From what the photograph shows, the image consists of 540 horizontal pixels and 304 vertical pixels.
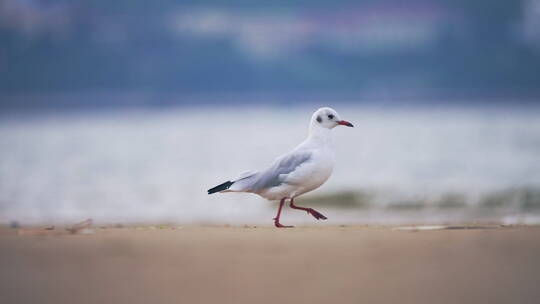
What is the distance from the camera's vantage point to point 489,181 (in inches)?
776

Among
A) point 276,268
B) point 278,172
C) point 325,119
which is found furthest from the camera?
point 325,119

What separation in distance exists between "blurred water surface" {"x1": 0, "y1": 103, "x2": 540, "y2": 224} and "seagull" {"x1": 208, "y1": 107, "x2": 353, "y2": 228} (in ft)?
12.2

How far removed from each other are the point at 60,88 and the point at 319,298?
143m

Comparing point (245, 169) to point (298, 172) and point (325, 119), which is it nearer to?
point (325, 119)

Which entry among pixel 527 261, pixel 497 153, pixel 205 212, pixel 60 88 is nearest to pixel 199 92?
pixel 60 88

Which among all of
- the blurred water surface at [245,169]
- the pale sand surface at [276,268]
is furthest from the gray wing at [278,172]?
the blurred water surface at [245,169]

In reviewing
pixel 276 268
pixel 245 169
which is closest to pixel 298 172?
pixel 276 268

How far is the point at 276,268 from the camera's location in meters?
5.48

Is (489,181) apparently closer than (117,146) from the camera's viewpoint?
Yes

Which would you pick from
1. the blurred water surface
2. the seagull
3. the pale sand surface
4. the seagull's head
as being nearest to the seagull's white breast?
the seagull

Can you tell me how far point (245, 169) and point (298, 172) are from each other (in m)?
17.3

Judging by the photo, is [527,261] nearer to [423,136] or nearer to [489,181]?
[489,181]

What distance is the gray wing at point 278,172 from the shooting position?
7840 mm

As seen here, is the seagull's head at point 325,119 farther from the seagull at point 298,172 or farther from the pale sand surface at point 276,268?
the pale sand surface at point 276,268
